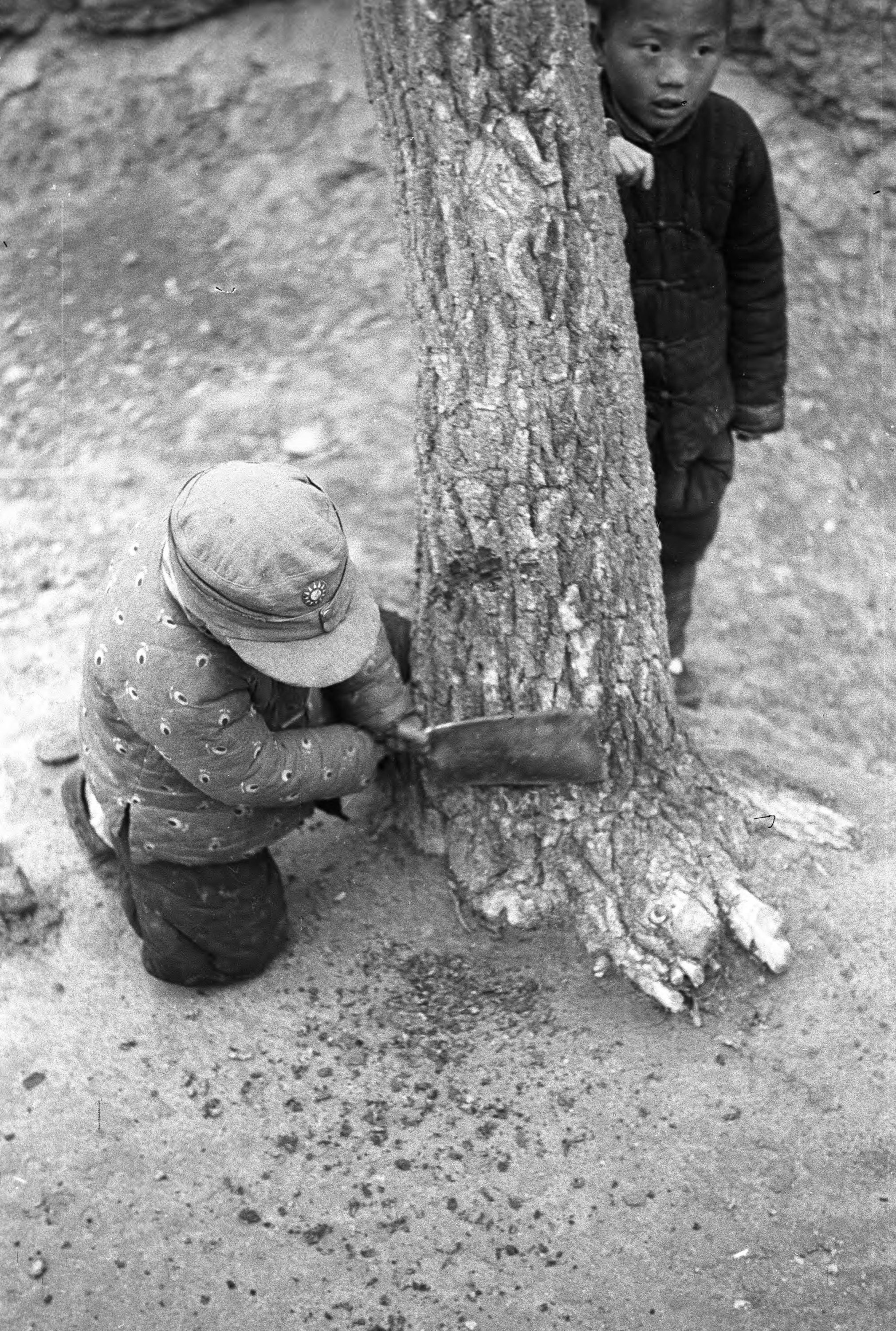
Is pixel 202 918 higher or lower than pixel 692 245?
lower

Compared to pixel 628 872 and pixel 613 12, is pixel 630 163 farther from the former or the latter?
pixel 628 872

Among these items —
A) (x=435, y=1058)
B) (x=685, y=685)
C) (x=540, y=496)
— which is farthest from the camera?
(x=685, y=685)

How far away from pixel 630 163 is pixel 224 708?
4.23 feet

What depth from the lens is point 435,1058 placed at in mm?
2666

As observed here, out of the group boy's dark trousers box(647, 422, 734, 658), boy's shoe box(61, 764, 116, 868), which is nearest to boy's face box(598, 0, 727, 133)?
boy's dark trousers box(647, 422, 734, 658)

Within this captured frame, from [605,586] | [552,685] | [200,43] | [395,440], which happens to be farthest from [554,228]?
[200,43]

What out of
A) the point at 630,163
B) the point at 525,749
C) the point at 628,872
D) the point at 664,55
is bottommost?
the point at 628,872

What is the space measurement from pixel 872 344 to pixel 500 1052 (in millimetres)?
3155

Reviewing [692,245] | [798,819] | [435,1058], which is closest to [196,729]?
[435,1058]

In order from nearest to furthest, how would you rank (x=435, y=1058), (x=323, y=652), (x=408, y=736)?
1. (x=323, y=652)
2. (x=435, y=1058)
3. (x=408, y=736)

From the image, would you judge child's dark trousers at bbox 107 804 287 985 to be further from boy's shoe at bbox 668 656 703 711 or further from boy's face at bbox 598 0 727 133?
boy's face at bbox 598 0 727 133

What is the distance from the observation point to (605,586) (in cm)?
268

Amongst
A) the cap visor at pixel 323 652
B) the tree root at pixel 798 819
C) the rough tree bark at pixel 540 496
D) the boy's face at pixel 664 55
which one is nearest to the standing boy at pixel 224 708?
the cap visor at pixel 323 652

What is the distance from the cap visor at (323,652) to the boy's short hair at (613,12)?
1.20 metres
